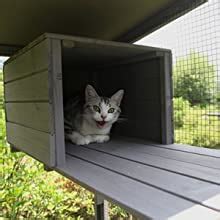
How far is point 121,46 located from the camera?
1.20 m

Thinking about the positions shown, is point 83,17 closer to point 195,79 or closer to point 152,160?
point 195,79

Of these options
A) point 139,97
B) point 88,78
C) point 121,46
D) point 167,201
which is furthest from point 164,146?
point 88,78

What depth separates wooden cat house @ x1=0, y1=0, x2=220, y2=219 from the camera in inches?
26.8

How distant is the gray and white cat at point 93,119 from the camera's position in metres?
1.41

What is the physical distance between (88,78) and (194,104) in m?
0.86

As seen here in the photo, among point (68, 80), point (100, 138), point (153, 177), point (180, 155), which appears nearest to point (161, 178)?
point (153, 177)

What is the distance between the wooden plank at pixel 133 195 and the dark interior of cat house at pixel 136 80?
0.54 m

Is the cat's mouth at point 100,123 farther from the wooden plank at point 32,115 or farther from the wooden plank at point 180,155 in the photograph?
the wooden plank at point 32,115

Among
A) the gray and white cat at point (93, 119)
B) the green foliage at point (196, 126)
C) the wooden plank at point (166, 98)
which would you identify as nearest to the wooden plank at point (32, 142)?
the gray and white cat at point (93, 119)

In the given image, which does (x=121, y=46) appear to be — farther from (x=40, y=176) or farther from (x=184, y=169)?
(x=40, y=176)

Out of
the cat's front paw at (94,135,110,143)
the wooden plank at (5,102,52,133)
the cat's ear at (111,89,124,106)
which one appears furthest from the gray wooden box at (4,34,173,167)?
the cat's front paw at (94,135,110,143)

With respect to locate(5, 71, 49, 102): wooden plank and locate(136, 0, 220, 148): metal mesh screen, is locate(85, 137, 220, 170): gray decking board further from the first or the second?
locate(5, 71, 49, 102): wooden plank

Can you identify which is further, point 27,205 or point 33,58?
point 27,205

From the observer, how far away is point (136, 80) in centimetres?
155
